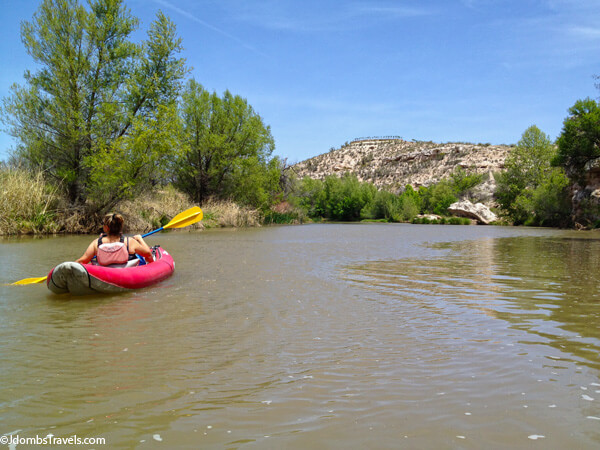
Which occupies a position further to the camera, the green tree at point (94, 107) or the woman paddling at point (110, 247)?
the green tree at point (94, 107)

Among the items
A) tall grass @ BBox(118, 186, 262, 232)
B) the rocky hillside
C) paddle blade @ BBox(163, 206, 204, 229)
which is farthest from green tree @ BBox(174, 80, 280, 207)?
the rocky hillside

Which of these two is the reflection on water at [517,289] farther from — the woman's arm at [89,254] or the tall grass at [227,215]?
the tall grass at [227,215]

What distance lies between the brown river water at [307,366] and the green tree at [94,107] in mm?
13993

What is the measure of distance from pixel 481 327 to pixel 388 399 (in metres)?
2.14

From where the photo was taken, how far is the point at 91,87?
20672mm

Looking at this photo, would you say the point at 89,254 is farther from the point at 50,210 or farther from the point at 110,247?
the point at 50,210

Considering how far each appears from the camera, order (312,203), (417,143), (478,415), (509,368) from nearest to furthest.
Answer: (478,415) → (509,368) → (312,203) → (417,143)

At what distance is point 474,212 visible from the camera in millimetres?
47031

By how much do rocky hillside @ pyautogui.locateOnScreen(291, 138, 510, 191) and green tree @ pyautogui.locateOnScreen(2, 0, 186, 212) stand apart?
52.0m

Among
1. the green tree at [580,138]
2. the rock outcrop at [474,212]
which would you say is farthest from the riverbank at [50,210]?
the rock outcrop at [474,212]

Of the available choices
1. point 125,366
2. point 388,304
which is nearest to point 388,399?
point 125,366

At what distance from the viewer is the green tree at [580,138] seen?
27248 mm

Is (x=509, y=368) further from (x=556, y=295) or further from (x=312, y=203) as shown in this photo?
(x=312, y=203)

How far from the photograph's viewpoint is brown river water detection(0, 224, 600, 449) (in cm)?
241
